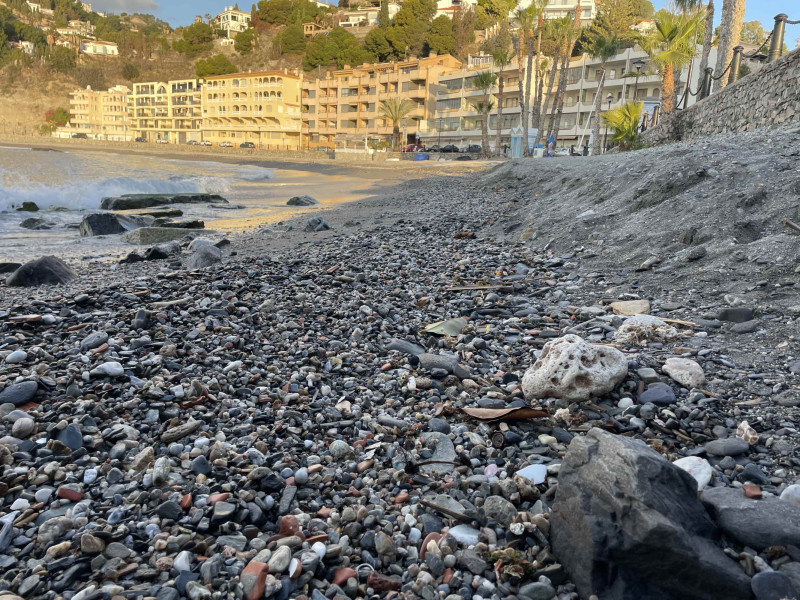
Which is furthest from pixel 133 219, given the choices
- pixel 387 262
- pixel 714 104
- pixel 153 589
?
pixel 714 104

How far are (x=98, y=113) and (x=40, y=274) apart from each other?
16272cm

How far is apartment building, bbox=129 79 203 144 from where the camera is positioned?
116312 mm

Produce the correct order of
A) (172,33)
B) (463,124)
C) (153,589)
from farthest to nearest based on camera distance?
(172,33), (463,124), (153,589)

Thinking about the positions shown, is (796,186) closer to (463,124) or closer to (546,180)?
(546,180)

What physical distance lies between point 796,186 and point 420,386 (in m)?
4.86

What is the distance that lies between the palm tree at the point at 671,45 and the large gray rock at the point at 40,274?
66.3 ft

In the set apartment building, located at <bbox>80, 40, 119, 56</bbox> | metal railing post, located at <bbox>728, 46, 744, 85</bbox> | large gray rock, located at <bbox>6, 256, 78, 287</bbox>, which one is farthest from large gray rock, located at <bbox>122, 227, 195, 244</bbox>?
apartment building, located at <bbox>80, 40, 119, 56</bbox>

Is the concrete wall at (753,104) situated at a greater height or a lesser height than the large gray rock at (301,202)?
greater

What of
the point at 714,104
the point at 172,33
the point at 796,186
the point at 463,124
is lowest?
the point at 796,186

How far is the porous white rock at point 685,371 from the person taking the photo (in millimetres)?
3123

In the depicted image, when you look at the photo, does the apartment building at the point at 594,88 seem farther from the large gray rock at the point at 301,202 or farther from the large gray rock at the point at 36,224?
the large gray rock at the point at 36,224

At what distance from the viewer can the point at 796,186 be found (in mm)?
5625

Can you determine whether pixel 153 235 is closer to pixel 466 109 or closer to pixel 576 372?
pixel 576 372

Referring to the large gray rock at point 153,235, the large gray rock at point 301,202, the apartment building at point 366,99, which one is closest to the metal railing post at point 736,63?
the large gray rock at point 301,202
